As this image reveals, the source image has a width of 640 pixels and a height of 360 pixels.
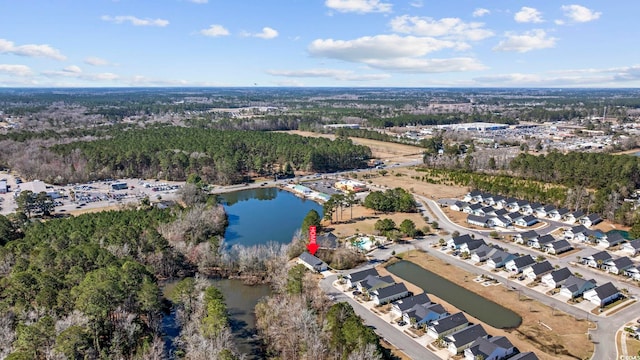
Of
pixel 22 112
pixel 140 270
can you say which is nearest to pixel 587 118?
pixel 140 270

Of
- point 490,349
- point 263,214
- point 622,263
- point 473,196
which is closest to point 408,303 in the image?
point 490,349

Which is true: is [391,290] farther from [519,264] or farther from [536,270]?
[536,270]

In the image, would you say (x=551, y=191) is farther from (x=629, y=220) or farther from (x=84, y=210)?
(x=84, y=210)

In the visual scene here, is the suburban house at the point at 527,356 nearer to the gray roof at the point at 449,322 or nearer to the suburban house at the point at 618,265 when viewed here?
the gray roof at the point at 449,322

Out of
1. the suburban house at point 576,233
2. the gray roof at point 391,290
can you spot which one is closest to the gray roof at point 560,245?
the suburban house at point 576,233

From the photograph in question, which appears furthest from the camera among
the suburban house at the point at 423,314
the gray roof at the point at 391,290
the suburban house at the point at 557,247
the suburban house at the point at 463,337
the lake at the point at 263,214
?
the lake at the point at 263,214

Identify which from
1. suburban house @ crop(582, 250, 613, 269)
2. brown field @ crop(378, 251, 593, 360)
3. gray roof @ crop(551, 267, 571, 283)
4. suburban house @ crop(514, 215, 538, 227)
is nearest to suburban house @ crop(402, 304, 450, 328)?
brown field @ crop(378, 251, 593, 360)

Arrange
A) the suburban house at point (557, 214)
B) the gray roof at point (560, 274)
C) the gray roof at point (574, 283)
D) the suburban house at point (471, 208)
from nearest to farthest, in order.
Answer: the gray roof at point (574, 283) < the gray roof at point (560, 274) < the suburban house at point (557, 214) < the suburban house at point (471, 208)
